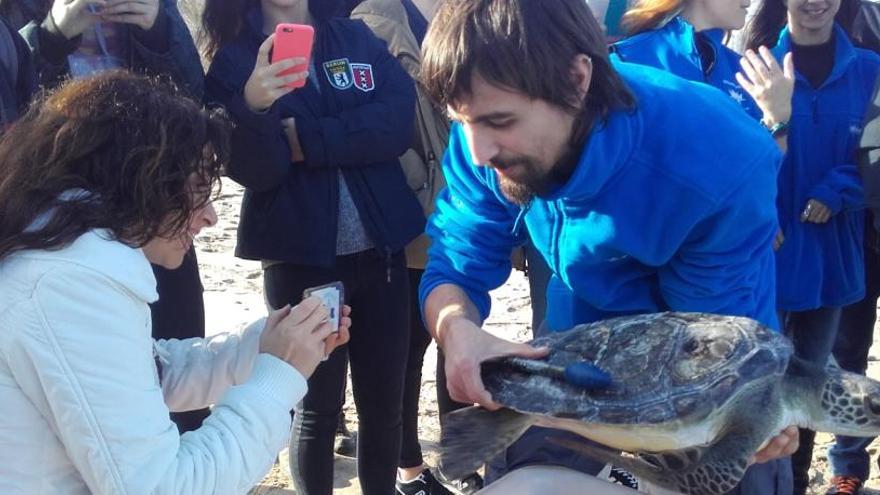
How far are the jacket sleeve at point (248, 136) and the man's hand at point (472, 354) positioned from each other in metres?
1.02

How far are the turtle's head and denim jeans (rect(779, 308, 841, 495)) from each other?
1.67m

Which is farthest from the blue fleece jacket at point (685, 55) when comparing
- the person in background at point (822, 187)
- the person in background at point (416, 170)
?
the person in background at point (416, 170)

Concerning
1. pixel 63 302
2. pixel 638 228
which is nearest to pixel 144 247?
pixel 63 302

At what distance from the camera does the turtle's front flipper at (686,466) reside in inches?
74.2

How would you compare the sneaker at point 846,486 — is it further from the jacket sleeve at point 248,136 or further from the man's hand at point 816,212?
the jacket sleeve at point 248,136

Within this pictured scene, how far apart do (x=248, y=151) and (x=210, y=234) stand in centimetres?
450

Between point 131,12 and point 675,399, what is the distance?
203cm

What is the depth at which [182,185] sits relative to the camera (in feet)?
6.25

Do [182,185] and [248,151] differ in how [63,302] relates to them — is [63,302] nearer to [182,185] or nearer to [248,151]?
[182,185]

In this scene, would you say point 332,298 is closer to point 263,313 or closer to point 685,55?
point 685,55

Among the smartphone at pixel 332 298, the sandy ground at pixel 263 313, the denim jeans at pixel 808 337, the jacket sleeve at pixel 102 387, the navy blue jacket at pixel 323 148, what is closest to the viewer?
the jacket sleeve at pixel 102 387

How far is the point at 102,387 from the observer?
1.69 metres

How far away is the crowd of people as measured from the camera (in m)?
1.77

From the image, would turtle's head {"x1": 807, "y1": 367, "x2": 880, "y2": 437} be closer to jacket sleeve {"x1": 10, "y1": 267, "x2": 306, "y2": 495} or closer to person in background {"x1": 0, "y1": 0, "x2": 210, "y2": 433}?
jacket sleeve {"x1": 10, "y1": 267, "x2": 306, "y2": 495}
